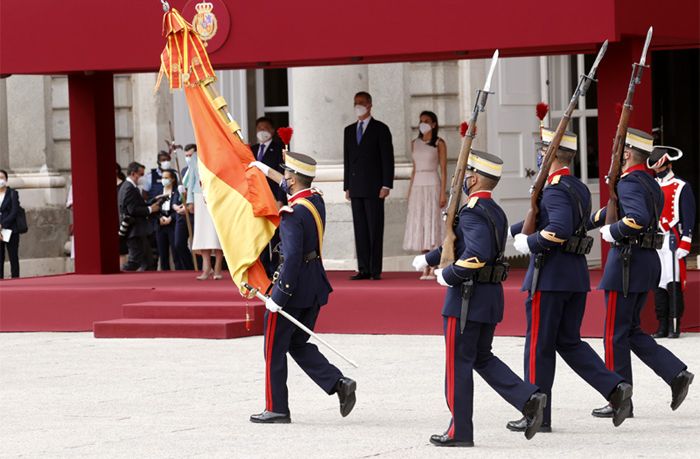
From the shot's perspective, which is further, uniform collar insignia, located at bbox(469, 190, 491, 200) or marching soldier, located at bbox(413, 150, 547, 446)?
uniform collar insignia, located at bbox(469, 190, 491, 200)

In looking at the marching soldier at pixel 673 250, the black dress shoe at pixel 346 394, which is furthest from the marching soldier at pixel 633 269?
the marching soldier at pixel 673 250

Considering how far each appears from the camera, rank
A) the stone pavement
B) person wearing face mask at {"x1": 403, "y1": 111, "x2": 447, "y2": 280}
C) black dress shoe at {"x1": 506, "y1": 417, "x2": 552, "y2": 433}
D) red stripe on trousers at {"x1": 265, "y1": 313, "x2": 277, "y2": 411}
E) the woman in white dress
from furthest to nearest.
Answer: the woman in white dress → person wearing face mask at {"x1": 403, "y1": 111, "x2": 447, "y2": 280} → red stripe on trousers at {"x1": 265, "y1": 313, "x2": 277, "y2": 411} → black dress shoe at {"x1": 506, "y1": 417, "x2": 552, "y2": 433} → the stone pavement

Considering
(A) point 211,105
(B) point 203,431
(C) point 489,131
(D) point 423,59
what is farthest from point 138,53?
(B) point 203,431

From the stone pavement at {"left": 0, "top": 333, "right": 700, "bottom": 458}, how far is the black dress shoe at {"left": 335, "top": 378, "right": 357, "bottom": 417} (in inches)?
3.9

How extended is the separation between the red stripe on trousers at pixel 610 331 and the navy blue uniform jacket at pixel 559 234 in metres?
0.55

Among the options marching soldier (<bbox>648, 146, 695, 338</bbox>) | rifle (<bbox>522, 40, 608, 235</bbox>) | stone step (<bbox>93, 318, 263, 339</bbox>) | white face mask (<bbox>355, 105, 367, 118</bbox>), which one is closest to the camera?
rifle (<bbox>522, 40, 608, 235</bbox>)

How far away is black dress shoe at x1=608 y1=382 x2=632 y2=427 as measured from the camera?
30.6ft

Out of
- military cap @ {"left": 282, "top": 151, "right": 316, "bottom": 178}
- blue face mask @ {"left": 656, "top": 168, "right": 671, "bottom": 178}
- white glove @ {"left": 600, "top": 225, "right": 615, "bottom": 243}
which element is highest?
military cap @ {"left": 282, "top": 151, "right": 316, "bottom": 178}

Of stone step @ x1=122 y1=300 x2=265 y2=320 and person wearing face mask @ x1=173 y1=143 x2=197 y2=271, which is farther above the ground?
person wearing face mask @ x1=173 y1=143 x2=197 y2=271

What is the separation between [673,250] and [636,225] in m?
3.78

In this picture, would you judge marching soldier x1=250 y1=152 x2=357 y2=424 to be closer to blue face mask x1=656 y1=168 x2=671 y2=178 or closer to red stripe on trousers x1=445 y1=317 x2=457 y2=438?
red stripe on trousers x1=445 y1=317 x2=457 y2=438

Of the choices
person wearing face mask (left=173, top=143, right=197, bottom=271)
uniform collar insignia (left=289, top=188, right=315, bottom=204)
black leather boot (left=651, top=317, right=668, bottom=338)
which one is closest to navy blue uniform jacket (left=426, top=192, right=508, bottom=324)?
uniform collar insignia (left=289, top=188, right=315, bottom=204)

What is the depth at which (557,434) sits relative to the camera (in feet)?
30.7

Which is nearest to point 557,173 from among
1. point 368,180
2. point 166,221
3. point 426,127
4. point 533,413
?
point 533,413
